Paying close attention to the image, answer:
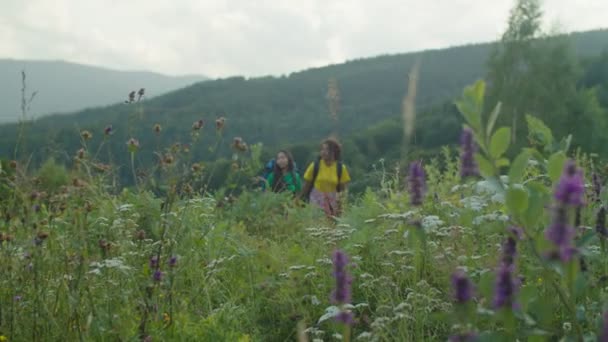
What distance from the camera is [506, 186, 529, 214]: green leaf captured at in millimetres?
1389

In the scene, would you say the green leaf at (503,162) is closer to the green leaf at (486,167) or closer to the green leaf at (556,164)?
the green leaf at (486,167)

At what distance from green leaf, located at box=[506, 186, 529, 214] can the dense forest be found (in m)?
1.94

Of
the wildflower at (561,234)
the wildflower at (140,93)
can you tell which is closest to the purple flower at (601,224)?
the wildflower at (561,234)

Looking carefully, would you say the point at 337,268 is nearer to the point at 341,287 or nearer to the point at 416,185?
the point at 341,287

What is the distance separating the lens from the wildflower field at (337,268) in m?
1.51

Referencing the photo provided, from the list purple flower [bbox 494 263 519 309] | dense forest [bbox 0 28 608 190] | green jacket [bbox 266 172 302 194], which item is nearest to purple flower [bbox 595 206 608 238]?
purple flower [bbox 494 263 519 309]

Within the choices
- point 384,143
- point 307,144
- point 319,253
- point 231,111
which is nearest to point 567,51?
point 384,143

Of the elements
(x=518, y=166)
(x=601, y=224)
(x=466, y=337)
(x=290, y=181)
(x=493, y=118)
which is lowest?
(x=290, y=181)

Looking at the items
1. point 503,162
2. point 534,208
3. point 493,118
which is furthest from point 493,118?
point 534,208

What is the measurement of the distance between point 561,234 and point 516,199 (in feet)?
1.04

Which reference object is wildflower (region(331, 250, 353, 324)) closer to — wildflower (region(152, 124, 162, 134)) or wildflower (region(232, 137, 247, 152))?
wildflower (region(232, 137, 247, 152))

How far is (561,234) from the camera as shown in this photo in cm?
109

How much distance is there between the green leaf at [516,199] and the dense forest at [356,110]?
6.38 ft

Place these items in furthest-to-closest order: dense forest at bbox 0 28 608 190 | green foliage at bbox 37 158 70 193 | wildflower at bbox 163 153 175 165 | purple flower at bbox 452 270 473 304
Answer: dense forest at bbox 0 28 608 190 < green foliage at bbox 37 158 70 193 < wildflower at bbox 163 153 175 165 < purple flower at bbox 452 270 473 304
